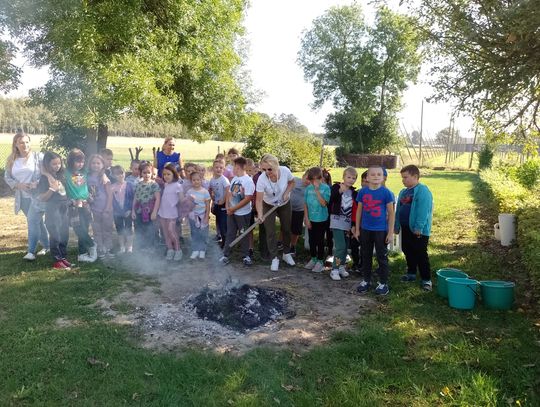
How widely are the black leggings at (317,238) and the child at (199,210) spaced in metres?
1.72

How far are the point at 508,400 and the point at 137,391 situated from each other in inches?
107

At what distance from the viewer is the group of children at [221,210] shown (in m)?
5.44

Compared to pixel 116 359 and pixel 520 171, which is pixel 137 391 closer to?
pixel 116 359

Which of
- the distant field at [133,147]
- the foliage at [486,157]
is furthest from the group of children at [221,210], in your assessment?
the foliage at [486,157]

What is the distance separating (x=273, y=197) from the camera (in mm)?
6383

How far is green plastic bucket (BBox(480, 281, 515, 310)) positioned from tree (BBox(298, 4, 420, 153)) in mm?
33989

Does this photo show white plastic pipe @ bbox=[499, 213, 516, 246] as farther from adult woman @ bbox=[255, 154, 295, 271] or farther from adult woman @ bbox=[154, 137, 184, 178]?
adult woman @ bbox=[154, 137, 184, 178]

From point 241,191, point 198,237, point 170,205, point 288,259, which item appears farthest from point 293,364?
point 170,205

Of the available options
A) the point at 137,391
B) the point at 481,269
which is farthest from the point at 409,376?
the point at 481,269

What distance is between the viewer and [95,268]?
6.13 meters

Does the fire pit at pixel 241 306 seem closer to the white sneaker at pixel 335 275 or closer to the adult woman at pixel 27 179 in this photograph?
the white sneaker at pixel 335 275

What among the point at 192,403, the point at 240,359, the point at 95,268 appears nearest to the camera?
the point at 192,403

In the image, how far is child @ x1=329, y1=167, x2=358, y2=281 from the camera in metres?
5.97

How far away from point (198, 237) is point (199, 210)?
1.60ft
